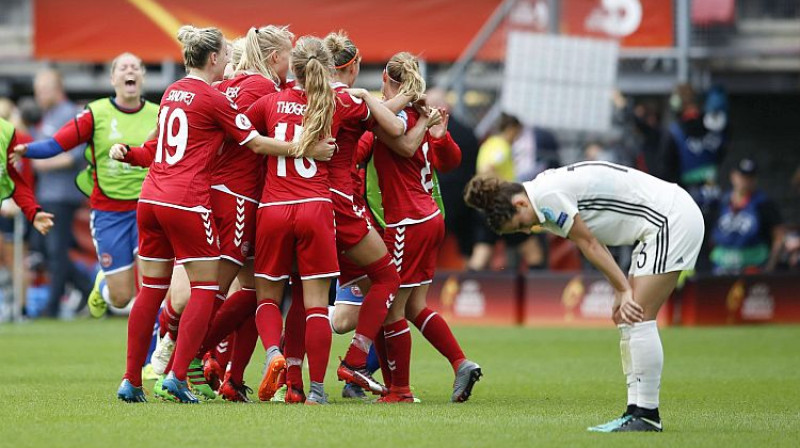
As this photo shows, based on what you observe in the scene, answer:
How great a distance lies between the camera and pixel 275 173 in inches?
351

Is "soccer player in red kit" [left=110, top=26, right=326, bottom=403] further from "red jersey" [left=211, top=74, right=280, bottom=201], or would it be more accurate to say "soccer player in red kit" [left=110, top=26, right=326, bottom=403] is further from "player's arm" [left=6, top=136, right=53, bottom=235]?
"player's arm" [left=6, top=136, right=53, bottom=235]

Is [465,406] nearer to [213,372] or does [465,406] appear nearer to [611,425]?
[611,425]

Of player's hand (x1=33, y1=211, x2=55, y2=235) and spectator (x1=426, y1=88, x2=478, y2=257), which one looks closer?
player's hand (x1=33, y1=211, x2=55, y2=235)

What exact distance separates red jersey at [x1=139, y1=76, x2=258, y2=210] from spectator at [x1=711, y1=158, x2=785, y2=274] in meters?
11.6

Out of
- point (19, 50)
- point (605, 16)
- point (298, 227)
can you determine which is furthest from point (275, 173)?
point (19, 50)

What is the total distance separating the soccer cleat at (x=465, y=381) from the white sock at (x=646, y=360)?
1.79 m

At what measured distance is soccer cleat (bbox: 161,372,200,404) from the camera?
8812 mm

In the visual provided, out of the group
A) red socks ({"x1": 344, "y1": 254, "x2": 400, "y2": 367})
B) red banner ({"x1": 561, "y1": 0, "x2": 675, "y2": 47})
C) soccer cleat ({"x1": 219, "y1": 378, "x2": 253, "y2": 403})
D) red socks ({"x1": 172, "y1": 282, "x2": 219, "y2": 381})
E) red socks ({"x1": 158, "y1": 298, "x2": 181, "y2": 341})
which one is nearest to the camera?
red socks ({"x1": 172, "y1": 282, "x2": 219, "y2": 381})

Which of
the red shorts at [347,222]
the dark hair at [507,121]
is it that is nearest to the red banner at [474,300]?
the dark hair at [507,121]

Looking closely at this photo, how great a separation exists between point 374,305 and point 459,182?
8285 millimetres

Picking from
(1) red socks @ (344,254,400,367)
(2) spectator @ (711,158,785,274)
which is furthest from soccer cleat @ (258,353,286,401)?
(2) spectator @ (711,158,785,274)

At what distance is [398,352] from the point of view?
31.2 feet

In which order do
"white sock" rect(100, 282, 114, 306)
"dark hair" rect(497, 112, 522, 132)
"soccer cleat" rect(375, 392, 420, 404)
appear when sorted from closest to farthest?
"soccer cleat" rect(375, 392, 420, 404)
"white sock" rect(100, 282, 114, 306)
"dark hair" rect(497, 112, 522, 132)

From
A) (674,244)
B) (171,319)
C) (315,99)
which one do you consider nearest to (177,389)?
(171,319)
